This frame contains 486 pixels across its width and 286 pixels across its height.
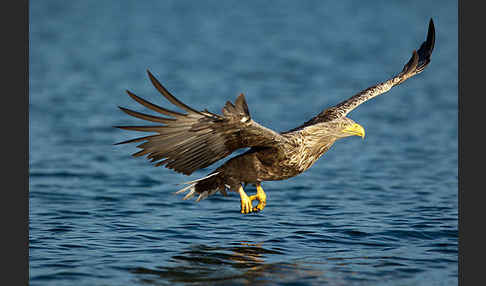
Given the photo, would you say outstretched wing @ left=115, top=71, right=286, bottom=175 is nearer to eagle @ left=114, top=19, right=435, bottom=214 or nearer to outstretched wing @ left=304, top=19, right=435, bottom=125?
eagle @ left=114, top=19, right=435, bottom=214

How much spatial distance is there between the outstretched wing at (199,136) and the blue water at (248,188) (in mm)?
1124

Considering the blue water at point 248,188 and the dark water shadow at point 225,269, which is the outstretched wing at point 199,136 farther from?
the blue water at point 248,188

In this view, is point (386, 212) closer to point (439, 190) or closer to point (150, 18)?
point (439, 190)

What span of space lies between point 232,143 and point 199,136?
1.10 feet

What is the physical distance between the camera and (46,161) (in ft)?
39.5

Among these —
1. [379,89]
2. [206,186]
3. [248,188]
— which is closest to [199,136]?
[206,186]

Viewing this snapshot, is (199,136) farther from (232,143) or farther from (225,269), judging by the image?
(225,269)

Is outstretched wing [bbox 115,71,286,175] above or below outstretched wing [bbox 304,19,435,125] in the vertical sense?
below

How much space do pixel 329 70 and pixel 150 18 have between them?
1164 centimetres

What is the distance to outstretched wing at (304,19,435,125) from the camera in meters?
8.53

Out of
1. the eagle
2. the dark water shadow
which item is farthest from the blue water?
the eagle

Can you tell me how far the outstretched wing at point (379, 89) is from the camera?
8.53 meters

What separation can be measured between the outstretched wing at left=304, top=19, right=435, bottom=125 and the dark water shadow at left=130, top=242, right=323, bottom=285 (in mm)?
1875

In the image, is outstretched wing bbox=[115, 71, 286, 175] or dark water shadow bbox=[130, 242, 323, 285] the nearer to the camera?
outstretched wing bbox=[115, 71, 286, 175]
